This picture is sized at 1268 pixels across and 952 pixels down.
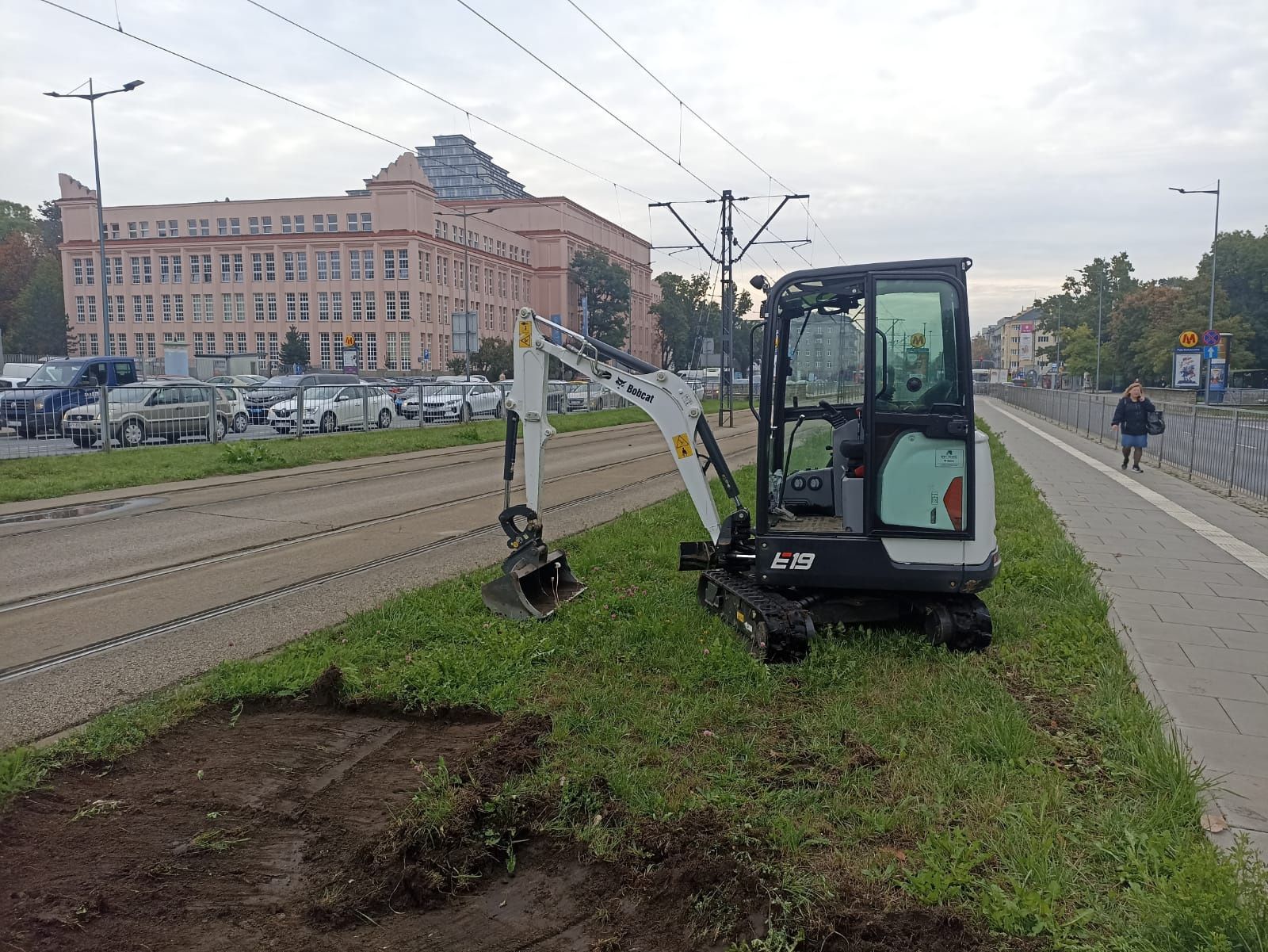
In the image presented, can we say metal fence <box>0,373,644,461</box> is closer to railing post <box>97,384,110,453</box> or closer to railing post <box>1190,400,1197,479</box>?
railing post <box>97,384,110,453</box>

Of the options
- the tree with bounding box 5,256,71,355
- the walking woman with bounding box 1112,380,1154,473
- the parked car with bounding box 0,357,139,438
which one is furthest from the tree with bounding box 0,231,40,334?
the walking woman with bounding box 1112,380,1154,473

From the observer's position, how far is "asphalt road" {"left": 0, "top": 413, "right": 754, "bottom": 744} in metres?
5.77

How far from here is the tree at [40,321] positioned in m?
80.8

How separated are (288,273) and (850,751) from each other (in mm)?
79324

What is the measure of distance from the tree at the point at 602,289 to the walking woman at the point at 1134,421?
69200 mm

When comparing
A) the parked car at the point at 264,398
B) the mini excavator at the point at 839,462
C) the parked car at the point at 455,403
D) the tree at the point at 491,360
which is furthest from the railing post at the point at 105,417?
the tree at the point at 491,360

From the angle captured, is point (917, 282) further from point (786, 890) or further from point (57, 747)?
point (57, 747)

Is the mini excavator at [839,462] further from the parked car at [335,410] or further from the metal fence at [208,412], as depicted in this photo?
the parked car at [335,410]

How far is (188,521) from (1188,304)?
7326 cm

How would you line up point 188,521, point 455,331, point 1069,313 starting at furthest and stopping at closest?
point 1069,313 → point 455,331 → point 188,521

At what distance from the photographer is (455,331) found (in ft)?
117

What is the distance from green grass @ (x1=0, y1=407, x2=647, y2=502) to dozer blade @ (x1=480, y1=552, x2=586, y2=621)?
9305 millimetres

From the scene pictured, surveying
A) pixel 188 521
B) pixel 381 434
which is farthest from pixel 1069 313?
pixel 188 521

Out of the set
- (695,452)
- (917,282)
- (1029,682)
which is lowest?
(1029,682)
